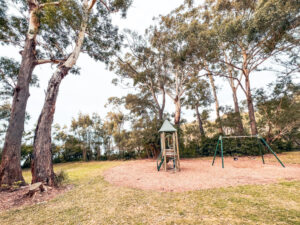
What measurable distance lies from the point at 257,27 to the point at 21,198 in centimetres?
1125

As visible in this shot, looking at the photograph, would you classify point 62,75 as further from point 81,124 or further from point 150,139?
point 81,124

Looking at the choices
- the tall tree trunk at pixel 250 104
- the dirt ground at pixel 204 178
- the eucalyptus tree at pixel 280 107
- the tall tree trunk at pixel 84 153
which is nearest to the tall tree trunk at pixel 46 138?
the dirt ground at pixel 204 178

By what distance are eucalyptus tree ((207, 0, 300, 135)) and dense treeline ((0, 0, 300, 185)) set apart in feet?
0.16

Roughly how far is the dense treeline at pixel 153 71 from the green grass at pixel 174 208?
1.74m

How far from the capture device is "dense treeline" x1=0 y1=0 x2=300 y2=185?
4.93 m

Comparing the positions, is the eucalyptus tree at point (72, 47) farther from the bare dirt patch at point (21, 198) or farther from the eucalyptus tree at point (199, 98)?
the eucalyptus tree at point (199, 98)

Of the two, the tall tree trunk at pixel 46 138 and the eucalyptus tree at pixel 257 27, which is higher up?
the eucalyptus tree at pixel 257 27

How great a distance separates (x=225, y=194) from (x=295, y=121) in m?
10.3

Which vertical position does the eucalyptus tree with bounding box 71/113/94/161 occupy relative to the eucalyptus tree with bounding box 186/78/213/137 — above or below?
below

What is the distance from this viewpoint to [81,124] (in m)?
15.3

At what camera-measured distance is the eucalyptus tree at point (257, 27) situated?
580 cm

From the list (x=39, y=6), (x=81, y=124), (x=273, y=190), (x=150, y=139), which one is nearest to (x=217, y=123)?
(x=150, y=139)

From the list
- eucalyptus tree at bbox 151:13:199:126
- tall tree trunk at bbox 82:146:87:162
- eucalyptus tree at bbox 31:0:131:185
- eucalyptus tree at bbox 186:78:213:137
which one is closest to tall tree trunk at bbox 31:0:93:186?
eucalyptus tree at bbox 31:0:131:185

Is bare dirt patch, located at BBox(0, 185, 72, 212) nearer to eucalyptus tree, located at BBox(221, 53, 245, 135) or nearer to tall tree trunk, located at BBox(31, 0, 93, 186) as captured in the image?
tall tree trunk, located at BBox(31, 0, 93, 186)
